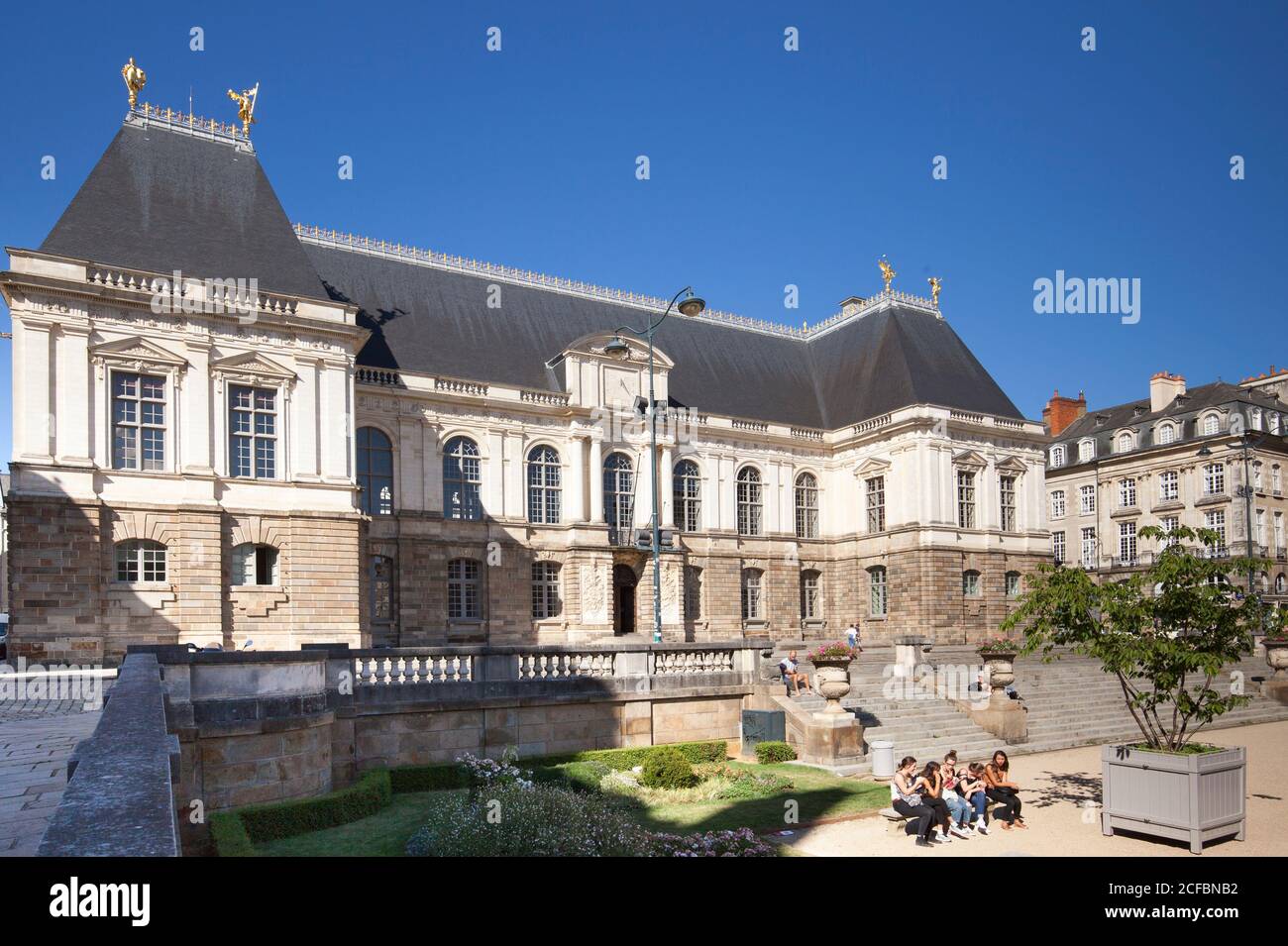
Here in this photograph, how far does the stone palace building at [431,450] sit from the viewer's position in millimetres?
26172

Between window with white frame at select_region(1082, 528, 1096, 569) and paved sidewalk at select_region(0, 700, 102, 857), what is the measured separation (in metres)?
56.3

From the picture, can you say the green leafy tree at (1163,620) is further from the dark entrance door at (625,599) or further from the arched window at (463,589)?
the dark entrance door at (625,599)

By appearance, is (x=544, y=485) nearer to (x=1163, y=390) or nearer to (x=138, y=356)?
(x=138, y=356)

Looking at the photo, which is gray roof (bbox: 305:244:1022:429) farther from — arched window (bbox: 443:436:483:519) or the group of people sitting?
the group of people sitting

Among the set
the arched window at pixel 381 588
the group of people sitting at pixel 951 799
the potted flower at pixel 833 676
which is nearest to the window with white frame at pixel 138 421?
the arched window at pixel 381 588

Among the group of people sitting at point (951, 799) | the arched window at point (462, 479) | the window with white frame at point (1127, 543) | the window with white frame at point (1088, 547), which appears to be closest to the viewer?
the group of people sitting at point (951, 799)

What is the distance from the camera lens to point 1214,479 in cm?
5334

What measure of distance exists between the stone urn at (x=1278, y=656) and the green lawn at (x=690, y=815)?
2224 centimetres

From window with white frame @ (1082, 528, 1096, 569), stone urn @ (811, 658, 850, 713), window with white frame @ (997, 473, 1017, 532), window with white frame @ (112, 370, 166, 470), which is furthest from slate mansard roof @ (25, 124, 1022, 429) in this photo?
stone urn @ (811, 658, 850, 713)

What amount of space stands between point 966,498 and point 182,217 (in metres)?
32.8

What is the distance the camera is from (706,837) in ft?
39.7

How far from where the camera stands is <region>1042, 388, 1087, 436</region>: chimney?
214ft

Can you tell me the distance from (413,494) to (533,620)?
6.54 metres

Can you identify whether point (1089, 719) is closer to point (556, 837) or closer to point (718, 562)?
point (718, 562)
